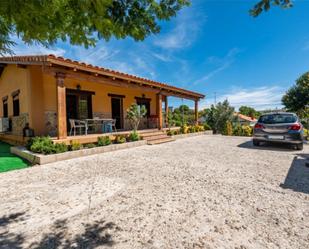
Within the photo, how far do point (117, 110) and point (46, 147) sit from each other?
6.02 meters

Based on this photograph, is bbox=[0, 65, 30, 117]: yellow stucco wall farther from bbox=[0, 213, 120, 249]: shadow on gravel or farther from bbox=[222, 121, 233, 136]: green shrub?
bbox=[222, 121, 233, 136]: green shrub

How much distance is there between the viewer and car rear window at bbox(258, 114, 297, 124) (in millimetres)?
7383

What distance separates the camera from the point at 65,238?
218 cm

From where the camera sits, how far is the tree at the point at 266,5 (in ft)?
6.56

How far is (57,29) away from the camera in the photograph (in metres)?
2.00

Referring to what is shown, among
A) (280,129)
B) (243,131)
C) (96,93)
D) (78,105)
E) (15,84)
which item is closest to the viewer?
(280,129)

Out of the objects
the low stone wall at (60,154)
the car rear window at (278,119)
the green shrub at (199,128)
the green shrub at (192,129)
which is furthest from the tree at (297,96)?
the low stone wall at (60,154)

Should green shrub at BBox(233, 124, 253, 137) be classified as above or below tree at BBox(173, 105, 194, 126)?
below

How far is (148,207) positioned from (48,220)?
4.73 ft

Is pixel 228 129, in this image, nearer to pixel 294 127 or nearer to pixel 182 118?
pixel 182 118

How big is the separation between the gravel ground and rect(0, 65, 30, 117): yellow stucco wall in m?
4.47

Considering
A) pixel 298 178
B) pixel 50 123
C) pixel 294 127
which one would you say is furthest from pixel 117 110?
pixel 298 178

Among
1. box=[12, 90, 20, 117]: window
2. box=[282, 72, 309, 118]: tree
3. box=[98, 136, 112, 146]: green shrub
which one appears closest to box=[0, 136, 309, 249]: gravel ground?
box=[98, 136, 112, 146]: green shrub

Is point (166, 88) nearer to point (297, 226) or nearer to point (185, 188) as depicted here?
point (185, 188)
